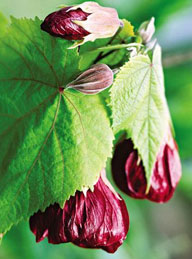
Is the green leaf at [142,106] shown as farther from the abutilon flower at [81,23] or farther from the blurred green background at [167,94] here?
the blurred green background at [167,94]

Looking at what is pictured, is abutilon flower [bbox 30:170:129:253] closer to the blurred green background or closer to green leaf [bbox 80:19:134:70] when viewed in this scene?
green leaf [bbox 80:19:134:70]

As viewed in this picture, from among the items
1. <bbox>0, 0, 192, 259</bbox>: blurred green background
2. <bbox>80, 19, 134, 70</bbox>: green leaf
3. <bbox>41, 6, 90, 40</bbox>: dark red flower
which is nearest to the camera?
<bbox>41, 6, 90, 40</bbox>: dark red flower

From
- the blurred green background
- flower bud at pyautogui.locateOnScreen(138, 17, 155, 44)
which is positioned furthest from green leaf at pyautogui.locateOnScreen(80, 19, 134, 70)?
the blurred green background

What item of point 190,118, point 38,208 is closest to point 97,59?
point 38,208

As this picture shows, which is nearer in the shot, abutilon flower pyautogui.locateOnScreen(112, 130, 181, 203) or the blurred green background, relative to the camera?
abutilon flower pyautogui.locateOnScreen(112, 130, 181, 203)

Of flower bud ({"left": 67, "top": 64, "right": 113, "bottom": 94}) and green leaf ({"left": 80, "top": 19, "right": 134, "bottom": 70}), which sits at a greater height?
green leaf ({"left": 80, "top": 19, "right": 134, "bottom": 70})
